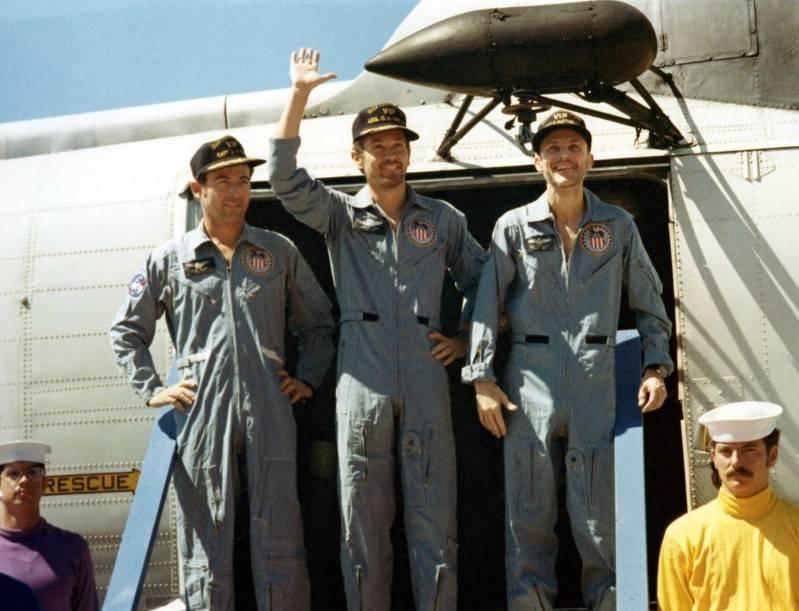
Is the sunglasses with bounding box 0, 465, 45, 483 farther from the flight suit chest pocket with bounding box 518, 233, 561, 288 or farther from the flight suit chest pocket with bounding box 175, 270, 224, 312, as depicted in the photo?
the flight suit chest pocket with bounding box 518, 233, 561, 288

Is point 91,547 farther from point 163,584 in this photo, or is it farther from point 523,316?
point 523,316

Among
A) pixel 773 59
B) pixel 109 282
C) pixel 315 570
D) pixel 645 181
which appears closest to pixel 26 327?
pixel 109 282

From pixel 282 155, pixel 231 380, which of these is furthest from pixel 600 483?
pixel 282 155

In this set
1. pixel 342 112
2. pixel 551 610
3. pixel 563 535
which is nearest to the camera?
pixel 551 610

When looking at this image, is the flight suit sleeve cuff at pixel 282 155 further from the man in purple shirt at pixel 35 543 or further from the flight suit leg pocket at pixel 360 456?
the man in purple shirt at pixel 35 543

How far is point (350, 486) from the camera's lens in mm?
4840

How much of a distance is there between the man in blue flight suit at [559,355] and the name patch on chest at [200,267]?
3.71 feet

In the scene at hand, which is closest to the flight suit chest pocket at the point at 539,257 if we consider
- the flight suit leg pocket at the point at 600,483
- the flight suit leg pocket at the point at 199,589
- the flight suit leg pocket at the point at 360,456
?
the flight suit leg pocket at the point at 600,483

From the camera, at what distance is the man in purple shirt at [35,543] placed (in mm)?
4914

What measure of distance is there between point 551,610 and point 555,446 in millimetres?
625

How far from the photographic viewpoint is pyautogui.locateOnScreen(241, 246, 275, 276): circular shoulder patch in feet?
16.7

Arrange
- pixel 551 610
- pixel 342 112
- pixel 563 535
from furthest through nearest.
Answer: pixel 342 112 < pixel 563 535 < pixel 551 610

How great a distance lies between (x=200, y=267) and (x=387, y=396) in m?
0.97

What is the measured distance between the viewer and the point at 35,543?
5.01 meters
